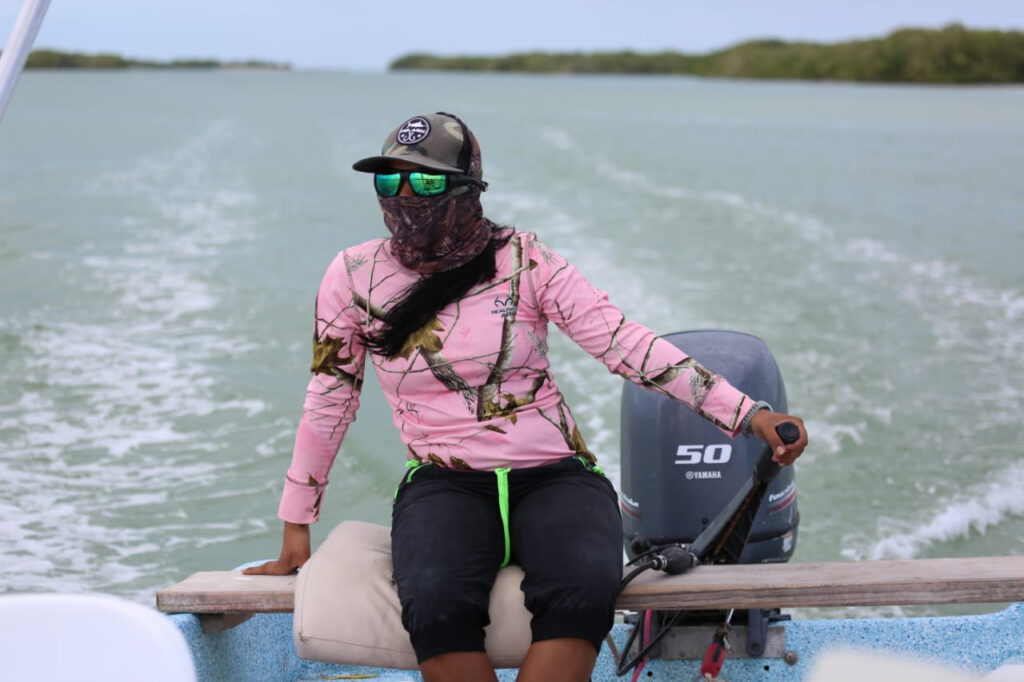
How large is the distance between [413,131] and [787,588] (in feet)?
4.00

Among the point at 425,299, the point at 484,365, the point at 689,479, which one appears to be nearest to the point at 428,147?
the point at 425,299

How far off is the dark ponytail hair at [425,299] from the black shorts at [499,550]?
28 centimetres

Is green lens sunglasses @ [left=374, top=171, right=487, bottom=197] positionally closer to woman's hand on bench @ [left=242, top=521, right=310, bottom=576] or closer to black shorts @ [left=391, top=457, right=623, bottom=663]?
black shorts @ [left=391, top=457, right=623, bottom=663]

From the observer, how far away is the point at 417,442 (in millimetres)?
2541

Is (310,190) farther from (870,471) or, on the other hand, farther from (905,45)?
(905,45)

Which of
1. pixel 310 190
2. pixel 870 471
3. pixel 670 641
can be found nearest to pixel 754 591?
pixel 670 641

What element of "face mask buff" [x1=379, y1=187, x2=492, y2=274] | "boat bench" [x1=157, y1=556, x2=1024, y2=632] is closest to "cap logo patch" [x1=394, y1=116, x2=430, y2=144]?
"face mask buff" [x1=379, y1=187, x2=492, y2=274]

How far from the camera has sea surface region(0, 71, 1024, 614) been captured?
16.7 feet

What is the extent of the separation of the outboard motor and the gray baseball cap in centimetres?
90

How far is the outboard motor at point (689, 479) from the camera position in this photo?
9.98 ft

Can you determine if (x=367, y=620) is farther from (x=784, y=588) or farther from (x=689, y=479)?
(x=689, y=479)

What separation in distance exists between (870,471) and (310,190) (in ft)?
34.2

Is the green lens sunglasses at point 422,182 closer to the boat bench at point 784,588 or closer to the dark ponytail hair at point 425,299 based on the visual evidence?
the dark ponytail hair at point 425,299

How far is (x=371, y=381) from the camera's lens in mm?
6699
